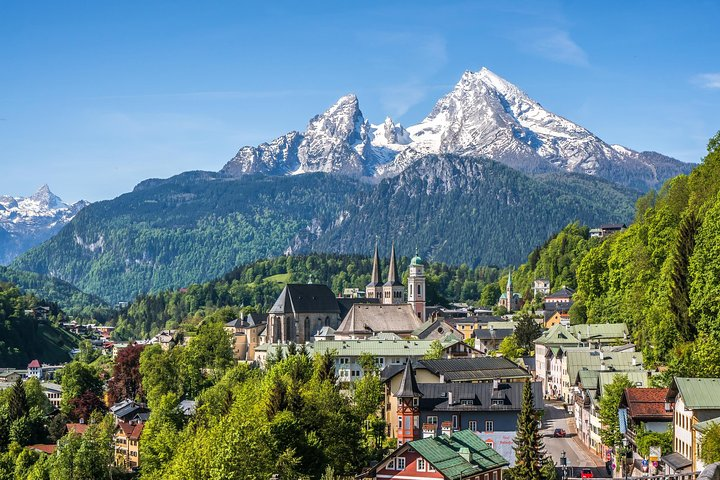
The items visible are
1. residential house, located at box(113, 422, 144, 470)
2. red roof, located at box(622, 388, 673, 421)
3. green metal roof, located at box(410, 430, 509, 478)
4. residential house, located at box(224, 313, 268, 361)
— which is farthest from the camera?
residential house, located at box(224, 313, 268, 361)

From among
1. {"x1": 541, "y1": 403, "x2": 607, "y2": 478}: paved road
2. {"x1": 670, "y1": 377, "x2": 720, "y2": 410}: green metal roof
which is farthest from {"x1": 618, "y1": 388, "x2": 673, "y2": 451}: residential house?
{"x1": 670, "y1": 377, "x2": 720, "y2": 410}: green metal roof

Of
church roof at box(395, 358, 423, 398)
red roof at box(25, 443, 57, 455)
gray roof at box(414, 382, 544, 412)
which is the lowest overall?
red roof at box(25, 443, 57, 455)

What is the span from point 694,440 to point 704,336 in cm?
1786

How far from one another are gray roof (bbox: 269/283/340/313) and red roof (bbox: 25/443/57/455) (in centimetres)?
5930

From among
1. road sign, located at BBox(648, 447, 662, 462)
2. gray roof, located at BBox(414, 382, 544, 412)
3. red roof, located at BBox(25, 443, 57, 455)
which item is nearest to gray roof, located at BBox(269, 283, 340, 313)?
red roof, located at BBox(25, 443, 57, 455)

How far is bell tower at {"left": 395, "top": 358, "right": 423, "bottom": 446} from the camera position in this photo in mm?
90938

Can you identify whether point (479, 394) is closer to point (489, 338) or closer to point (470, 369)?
point (470, 369)

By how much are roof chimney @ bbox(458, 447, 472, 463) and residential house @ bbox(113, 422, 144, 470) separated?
191ft

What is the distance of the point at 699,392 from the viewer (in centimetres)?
6750

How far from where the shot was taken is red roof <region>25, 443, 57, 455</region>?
125750 mm

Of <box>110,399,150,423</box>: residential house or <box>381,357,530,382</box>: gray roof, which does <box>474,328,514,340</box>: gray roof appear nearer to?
<box>381,357,530,382</box>: gray roof

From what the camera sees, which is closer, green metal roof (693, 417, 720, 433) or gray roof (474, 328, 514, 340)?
green metal roof (693, 417, 720, 433)

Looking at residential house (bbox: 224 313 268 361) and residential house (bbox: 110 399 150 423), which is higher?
residential house (bbox: 224 313 268 361)

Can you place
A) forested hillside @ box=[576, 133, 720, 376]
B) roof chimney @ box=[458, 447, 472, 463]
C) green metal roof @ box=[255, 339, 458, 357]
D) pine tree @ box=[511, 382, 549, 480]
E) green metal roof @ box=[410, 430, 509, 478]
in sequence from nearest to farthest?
pine tree @ box=[511, 382, 549, 480] → green metal roof @ box=[410, 430, 509, 478] → roof chimney @ box=[458, 447, 472, 463] → forested hillside @ box=[576, 133, 720, 376] → green metal roof @ box=[255, 339, 458, 357]
